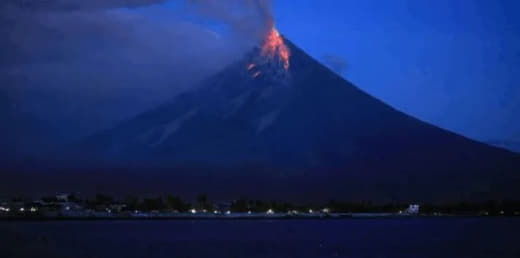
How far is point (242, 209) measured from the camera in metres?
138

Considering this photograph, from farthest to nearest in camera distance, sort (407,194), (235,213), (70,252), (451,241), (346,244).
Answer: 1. (407,194)
2. (235,213)
3. (451,241)
4. (346,244)
5. (70,252)

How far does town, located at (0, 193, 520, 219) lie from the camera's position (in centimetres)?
13262

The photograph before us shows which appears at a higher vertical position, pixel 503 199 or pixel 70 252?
pixel 503 199

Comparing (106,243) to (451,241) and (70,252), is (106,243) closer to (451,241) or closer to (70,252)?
(70,252)

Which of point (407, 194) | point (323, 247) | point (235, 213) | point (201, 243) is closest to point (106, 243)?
point (201, 243)

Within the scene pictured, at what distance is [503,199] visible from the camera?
148375mm

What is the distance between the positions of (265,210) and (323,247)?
260ft

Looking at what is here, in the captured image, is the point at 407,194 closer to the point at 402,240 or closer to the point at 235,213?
the point at 235,213

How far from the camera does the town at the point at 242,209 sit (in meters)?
133

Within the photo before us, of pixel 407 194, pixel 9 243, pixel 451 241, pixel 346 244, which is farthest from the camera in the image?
pixel 407 194

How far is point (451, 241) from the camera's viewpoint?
66438mm

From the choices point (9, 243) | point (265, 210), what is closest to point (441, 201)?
point (265, 210)

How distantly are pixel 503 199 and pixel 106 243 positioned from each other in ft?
347

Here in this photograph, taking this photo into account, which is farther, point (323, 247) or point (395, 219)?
point (395, 219)
